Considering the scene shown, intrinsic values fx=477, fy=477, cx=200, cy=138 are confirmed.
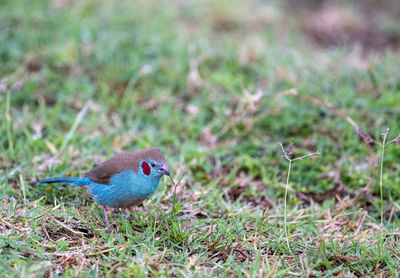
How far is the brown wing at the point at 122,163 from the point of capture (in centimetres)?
326

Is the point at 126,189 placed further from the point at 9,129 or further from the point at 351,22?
the point at 351,22

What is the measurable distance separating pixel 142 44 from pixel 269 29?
2.12m

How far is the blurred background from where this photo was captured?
419 cm

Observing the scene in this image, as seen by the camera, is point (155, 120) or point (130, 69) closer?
point (155, 120)

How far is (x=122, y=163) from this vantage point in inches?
131

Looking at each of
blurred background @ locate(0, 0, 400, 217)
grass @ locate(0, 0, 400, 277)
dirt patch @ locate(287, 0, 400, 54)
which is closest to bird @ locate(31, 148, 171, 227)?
grass @ locate(0, 0, 400, 277)

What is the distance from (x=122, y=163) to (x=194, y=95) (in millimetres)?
2160

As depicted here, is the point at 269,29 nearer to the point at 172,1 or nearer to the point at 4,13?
the point at 172,1

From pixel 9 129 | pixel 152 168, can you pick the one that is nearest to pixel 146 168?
pixel 152 168

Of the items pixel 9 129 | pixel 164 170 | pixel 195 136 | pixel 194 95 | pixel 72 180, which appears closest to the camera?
pixel 164 170

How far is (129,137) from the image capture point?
4.62 metres

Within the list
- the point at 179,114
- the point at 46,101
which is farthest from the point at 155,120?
the point at 46,101

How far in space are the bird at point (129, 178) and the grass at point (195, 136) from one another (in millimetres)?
165

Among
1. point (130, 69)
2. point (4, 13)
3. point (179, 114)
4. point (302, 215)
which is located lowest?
point (302, 215)
